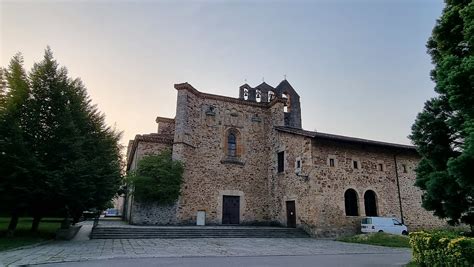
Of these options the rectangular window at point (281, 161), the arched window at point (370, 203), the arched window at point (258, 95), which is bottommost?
the arched window at point (370, 203)

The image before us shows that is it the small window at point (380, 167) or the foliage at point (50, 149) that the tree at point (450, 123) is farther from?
the foliage at point (50, 149)

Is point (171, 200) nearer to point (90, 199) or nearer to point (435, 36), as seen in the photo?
point (90, 199)

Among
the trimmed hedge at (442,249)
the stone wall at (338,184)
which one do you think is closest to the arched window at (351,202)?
the stone wall at (338,184)

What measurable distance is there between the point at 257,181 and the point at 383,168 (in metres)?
9.02

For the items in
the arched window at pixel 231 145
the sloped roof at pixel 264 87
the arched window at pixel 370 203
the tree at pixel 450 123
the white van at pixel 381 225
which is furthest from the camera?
the sloped roof at pixel 264 87

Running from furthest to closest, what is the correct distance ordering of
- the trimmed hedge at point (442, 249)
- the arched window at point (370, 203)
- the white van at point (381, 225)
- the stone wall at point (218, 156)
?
the stone wall at point (218, 156), the arched window at point (370, 203), the white van at point (381, 225), the trimmed hedge at point (442, 249)

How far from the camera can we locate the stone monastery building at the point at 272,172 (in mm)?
18250

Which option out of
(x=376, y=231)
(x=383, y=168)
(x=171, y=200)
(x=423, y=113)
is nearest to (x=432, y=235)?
(x=423, y=113)

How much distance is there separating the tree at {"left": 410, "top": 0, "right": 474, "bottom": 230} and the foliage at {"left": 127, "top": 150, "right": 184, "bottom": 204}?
14844 mm

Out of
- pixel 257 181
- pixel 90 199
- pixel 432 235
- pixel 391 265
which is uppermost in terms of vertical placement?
pixel 257 181

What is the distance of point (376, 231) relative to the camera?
54.9 feet

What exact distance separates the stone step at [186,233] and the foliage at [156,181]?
3164 millimetres

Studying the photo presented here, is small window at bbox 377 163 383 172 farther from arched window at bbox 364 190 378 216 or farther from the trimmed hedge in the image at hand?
the trimmed hedge

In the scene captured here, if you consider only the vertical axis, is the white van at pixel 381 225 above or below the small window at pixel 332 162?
below
